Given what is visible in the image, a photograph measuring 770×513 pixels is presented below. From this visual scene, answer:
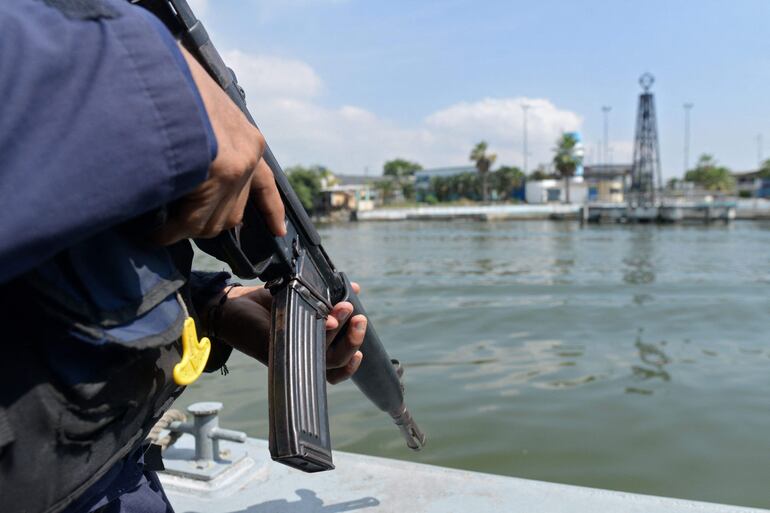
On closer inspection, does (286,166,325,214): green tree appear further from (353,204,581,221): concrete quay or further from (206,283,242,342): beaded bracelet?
(206,283,242,342): beaded bracelet

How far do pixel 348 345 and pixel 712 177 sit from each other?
90.2 meters

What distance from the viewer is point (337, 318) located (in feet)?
5.46

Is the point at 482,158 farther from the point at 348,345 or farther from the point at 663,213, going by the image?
the point at 348,345

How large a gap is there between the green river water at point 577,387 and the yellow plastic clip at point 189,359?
2.26m

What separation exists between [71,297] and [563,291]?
11.7 metres

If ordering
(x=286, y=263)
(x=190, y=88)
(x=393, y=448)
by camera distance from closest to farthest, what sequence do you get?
1. (x=190, y=88)
2. (x=286, y=263)
3. (x=393, y=448)

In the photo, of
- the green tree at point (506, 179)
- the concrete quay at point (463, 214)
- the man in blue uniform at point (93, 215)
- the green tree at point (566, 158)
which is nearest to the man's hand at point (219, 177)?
the man in blue uniform at point (93, 215)

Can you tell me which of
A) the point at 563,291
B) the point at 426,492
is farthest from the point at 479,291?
the point at 426,492

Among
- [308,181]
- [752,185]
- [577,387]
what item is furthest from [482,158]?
[577,387]

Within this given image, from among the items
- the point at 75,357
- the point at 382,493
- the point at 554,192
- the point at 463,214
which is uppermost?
the point at 554,192

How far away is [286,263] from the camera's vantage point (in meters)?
1.42

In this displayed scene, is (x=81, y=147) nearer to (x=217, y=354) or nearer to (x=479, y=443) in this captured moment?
(x=217, y=354)

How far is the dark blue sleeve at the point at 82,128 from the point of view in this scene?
0.65 meters

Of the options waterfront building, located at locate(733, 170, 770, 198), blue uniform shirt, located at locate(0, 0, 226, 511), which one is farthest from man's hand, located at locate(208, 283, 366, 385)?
waterfront building, located at locate(733, 170, 770, 198)
